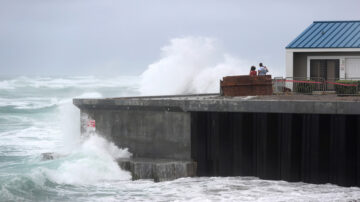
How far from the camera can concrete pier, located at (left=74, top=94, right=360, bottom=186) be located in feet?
42.6

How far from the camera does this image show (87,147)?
15.8 metres

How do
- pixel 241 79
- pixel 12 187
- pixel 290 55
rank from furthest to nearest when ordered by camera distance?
pixel 290 55, pixel 241 79, pixel 12 187

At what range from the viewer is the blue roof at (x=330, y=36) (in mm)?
22172

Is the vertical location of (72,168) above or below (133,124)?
below

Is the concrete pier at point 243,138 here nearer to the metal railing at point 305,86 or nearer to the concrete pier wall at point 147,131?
the concrete pier wall at point 147,131

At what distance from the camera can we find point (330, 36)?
22.9 meters

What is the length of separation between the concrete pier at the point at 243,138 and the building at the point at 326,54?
8.62 m

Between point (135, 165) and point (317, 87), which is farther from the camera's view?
point (317, 87)

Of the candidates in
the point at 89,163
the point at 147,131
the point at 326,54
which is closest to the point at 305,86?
the point at 326,54

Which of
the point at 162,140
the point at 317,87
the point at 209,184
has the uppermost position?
the point at 317,87

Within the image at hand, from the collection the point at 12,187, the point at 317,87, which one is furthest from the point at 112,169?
the point at 317,87

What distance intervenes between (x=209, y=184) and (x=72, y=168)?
3.63 m

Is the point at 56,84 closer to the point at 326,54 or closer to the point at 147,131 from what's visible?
the point at 326,54

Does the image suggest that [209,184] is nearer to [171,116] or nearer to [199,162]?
[199,162]
